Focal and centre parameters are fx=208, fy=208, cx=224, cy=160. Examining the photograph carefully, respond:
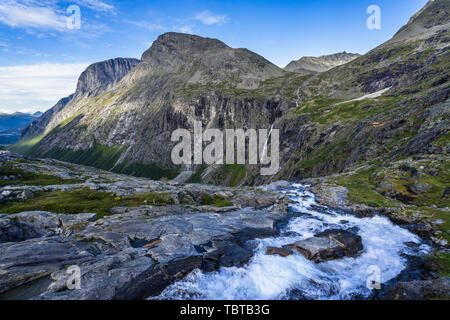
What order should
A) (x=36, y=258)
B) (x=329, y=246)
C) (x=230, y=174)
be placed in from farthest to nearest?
(x=230, y=174) → (x=329, y=246) → (x=36, y=258)

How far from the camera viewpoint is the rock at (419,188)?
44375mm

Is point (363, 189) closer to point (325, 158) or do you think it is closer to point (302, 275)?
point (302, 275)

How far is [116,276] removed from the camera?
2303 cm

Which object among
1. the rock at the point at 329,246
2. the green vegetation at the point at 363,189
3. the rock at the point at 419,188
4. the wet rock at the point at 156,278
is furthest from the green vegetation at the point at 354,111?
the wet rock at the point at 156,278

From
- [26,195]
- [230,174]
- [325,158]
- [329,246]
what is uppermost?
[325,158]

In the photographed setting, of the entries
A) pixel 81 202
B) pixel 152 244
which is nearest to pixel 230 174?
pixel 81 202

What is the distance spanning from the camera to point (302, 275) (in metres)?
24.7

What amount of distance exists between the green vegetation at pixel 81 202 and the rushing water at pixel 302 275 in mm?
36938

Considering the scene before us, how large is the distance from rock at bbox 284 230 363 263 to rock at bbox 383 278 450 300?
9.17 metres

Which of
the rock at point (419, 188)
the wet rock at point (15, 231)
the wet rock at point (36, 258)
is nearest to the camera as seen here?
the wet rock at point (36, 258)

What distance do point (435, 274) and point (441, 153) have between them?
1755 inches

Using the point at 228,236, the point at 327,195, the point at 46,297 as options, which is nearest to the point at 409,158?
the point at 327,195

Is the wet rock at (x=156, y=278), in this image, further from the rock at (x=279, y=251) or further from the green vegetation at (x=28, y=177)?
the green vegetation at (x=28, y=177)

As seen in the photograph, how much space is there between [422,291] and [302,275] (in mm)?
10647
